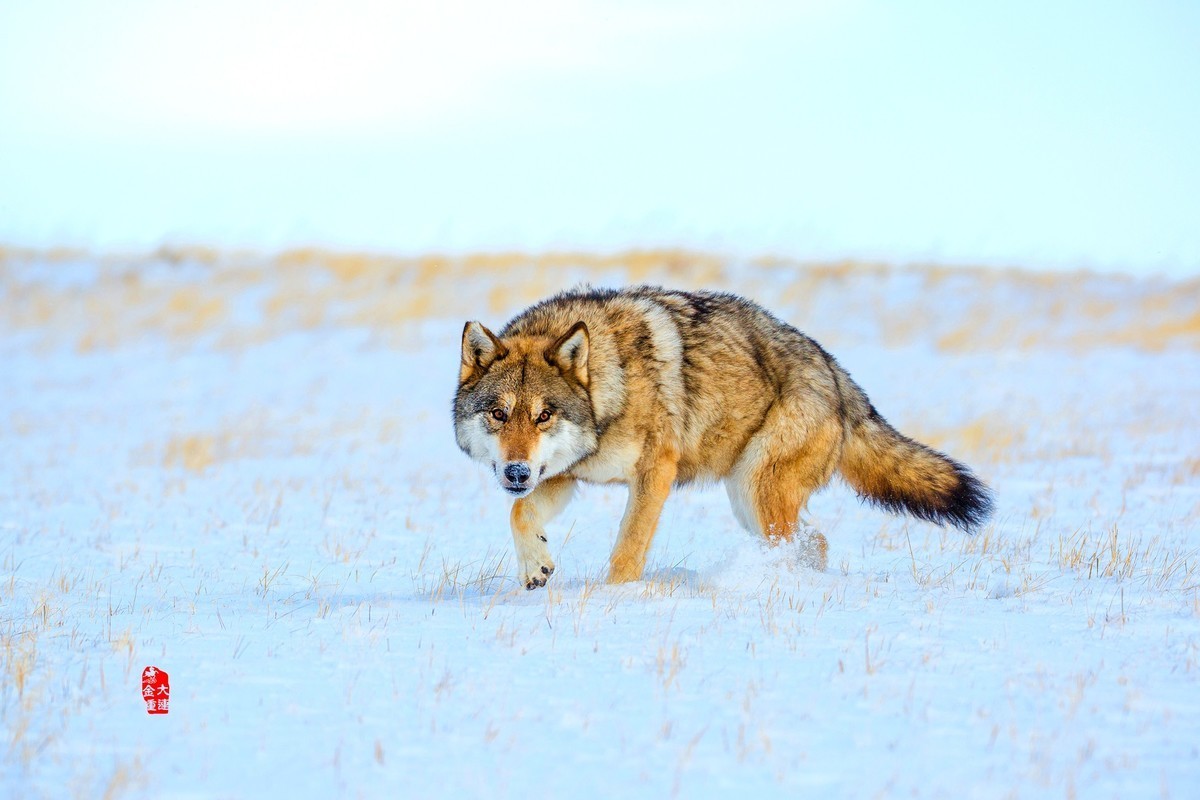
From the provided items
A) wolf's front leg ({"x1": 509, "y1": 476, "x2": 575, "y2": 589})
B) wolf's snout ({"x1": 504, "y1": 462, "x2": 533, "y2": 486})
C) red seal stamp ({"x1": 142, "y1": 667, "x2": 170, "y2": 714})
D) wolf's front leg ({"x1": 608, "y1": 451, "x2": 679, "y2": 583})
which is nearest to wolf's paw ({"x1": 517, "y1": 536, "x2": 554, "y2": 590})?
wolf's front leg ({"x1": 509, "y1": 476, "x2": 575, "y2": 589})

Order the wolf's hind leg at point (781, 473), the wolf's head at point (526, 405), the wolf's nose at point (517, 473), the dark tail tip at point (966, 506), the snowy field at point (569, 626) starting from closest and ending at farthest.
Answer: the snowy field at point (569, 626)
the wolf's nose at point (517, 473)
the wolf's head at point (526, 405)
the wolf's hind leg at point (781, 473)
the dark tail tip at point (966, 506)

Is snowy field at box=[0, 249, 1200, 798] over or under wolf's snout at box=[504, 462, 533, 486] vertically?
under

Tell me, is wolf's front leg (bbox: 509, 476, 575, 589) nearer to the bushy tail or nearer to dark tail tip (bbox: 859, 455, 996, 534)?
the bushy tail

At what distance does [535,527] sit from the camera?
6652 millimetres

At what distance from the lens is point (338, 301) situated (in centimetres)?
2606

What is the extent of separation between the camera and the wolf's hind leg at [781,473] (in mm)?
6949

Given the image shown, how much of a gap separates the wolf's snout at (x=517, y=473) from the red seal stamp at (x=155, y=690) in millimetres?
2173

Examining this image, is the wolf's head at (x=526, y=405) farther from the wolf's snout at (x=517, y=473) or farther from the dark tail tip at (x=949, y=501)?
the dark tail tip at (x=949, y=501)

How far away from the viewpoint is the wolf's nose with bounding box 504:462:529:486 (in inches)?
241

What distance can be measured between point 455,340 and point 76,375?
728 cm

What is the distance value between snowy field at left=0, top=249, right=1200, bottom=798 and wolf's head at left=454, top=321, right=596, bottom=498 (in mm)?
764

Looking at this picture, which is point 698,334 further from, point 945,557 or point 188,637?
point 188,637

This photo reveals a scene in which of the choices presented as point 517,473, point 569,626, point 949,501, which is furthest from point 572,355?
point 949,501

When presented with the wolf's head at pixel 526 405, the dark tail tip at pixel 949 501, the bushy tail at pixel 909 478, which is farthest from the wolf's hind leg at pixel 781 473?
the wolf's head at pixel 526 405
